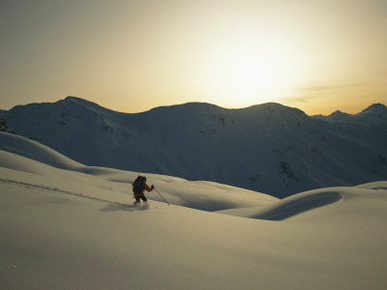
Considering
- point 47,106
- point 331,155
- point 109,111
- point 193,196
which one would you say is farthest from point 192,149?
point 193,196

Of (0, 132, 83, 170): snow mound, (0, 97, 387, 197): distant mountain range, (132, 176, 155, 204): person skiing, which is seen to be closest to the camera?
(132, 176, 155, 204): person skiing

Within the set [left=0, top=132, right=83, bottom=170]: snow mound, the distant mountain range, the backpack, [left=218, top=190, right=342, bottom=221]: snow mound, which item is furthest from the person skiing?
the distant mountain range

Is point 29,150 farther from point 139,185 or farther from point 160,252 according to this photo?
point 160,252

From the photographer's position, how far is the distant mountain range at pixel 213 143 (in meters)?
98.1

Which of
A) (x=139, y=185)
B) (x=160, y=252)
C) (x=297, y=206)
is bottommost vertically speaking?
(x=297, y=206)

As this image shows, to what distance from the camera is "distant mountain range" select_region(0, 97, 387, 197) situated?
98062 mm

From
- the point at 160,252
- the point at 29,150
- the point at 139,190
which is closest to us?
the point at 160,252

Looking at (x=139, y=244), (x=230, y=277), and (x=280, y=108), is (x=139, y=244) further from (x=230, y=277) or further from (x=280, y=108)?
(x=280, y=108)

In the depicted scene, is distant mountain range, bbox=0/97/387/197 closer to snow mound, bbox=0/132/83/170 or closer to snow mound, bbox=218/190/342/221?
snow mound, bbox=0/132/83/170

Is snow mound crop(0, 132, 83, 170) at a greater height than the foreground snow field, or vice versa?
snow mound crop(0, 132, 83, 170)

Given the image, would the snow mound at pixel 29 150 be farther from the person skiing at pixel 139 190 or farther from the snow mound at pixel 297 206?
the snow mound at pixel 297 206

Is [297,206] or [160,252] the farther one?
[297,206]

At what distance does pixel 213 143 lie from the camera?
11531cm

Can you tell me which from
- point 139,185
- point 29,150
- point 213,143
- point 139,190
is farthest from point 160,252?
point 213,143
